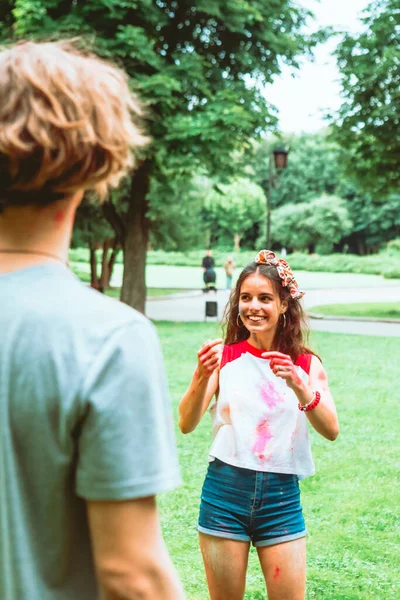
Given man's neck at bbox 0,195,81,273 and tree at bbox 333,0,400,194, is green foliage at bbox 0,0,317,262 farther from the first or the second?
man's neck at bbox 0,195,81,273

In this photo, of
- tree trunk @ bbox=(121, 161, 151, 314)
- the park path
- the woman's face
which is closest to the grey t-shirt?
the woman's face

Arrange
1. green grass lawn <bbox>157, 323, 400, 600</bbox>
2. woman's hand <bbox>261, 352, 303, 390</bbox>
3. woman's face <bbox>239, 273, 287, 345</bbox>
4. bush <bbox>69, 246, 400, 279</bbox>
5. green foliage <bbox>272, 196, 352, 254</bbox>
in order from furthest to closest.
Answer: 1. green foliage <bbox>272, 196, 352, 254</bbox>
2. bush <bbox>69, 246, 400, 279</bbox>
3. green grass lawn <bbox>157, 323, 400, 600</bbox>
4. woman's face <bbox>239, 273, 287, 345</bbox>
5. woman's hand <bbox>261, 352, 303, 390</bbox>

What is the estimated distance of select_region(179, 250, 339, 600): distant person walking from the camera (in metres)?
3.01

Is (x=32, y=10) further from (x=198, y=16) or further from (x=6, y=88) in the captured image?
(x=6, y=88)

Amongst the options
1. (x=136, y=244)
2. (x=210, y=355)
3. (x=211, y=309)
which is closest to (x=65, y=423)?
(x=210, y=355)

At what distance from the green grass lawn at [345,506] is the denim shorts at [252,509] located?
1170 millimetres

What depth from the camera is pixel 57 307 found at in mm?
1265

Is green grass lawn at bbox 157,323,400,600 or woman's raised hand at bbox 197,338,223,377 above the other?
woman's raised hand at bbox 197,338,223,377

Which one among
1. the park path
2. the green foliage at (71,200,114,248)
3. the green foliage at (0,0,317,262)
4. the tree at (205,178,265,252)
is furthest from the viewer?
the tree at (205,178,265,252)

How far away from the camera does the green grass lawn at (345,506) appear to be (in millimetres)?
4863

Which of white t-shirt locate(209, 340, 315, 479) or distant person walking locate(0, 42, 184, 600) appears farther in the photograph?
white t-shirt locate(209, 340, 315, 479)

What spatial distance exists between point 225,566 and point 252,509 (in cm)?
23

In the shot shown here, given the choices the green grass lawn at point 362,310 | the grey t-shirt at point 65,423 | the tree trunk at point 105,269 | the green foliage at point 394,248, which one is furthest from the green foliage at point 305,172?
the grey t-shirt at point 65,423

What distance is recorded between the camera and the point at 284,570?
2988mm
